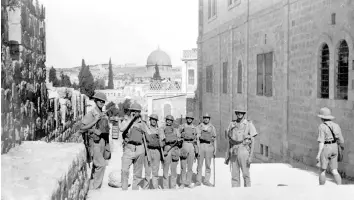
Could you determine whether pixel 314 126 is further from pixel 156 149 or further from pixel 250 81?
pixel 250 81

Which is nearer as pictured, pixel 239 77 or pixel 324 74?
pixel 324 74

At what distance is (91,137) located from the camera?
21.6 ft

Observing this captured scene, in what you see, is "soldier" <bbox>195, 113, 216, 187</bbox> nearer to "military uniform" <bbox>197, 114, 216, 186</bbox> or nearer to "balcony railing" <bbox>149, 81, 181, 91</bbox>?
"military uniform" <bbox>197, 114, 216, 186</bbox>

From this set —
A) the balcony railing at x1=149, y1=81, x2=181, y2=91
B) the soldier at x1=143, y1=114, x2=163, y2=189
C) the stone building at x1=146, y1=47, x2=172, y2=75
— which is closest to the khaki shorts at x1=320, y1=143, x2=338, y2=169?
the soldier at x1=143, y1=114, x2=163, y2=189

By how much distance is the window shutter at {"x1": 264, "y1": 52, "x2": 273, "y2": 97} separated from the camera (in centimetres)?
1351

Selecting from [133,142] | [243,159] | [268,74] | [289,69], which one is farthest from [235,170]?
[268,74]

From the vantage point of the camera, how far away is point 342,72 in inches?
367

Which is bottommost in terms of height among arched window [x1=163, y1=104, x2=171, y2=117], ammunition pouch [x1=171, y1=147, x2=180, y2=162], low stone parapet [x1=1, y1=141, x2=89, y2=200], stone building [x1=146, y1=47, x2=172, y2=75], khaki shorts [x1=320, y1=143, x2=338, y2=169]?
arched window [x1=163, y1=104, x2=171, y2=117]

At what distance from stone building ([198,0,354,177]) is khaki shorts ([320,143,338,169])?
1.56m

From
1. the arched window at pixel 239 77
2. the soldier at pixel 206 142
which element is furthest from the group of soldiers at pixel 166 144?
the arched window at pixel 239 77

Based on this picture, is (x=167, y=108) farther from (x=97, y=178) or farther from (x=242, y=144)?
(x=97, y=178)

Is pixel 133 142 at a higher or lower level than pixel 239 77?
lower

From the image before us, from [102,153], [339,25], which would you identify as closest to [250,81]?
[339,25]

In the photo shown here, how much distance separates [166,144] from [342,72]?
4303 mm
